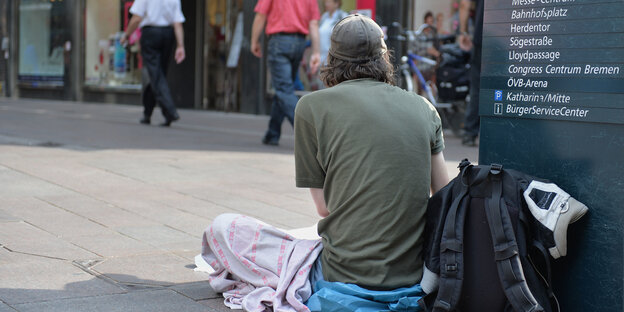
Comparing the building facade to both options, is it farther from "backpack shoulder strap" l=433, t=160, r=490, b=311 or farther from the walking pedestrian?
"backpack shoulder strap" l=433, t=160, r=490, b=311

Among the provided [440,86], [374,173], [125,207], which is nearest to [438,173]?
[374,173]

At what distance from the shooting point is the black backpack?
9.32ft

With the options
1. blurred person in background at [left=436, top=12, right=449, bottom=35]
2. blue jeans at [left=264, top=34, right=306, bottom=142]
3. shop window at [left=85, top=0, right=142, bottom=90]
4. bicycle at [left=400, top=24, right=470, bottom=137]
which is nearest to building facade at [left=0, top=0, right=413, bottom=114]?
shop window at [left=85, top=0, right=142, bottom=90]

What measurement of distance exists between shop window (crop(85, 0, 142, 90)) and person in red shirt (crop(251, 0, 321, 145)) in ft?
32.6

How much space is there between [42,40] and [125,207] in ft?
56.3

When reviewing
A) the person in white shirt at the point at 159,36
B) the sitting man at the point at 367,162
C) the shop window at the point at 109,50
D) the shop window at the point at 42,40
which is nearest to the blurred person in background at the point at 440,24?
the person in white shirt at the point at 159,36

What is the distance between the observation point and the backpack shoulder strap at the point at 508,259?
2.81 meters

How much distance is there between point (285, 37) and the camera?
339 inches

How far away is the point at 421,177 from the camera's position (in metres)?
3.13

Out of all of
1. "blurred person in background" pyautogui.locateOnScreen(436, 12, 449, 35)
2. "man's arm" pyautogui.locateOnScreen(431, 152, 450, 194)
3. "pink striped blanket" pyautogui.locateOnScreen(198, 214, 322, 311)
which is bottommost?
"pink striped blanket" pyautogui.locateOnScreen(198, 214, 322, 311)

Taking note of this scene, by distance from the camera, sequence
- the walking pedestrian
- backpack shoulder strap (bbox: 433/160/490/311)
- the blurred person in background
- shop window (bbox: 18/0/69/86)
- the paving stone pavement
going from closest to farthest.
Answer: backpack shoulder strap (bbox: 433/160/490/311) → the paving stone pavement → the walking pedestrian → the blurred person in background → shop window (bbox: 18/0/69/86)

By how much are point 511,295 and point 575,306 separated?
44 cm

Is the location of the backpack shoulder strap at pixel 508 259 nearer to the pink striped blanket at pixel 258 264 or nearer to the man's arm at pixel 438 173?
the man's arm at pixel 438 173

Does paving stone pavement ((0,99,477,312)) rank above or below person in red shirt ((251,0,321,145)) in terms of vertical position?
below
